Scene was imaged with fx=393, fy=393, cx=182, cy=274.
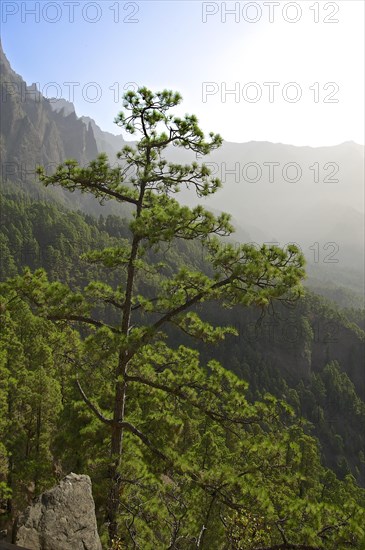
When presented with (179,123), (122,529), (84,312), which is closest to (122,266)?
(84,312)

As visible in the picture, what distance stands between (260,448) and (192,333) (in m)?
2.82

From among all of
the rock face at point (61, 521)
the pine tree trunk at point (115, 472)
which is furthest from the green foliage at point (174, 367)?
the rock face at point (61, 521)

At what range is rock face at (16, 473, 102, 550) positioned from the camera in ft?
20.9

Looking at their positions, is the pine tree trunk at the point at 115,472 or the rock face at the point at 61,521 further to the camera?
the pine tree trunk at the point at 115,472

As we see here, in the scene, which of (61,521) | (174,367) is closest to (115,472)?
(61,521)

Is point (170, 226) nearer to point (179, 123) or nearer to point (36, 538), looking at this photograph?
point (179, 123)

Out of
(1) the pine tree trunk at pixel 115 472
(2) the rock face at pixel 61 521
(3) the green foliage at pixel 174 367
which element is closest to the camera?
(2) the rock face at pixel 61 521

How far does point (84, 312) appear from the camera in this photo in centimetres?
953

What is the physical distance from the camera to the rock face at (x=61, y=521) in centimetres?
638

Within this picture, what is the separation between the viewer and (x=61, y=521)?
270 inches

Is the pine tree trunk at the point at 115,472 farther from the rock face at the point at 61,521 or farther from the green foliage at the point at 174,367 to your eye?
the rock face at the point at 61,521

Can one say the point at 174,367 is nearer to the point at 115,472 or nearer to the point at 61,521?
the point at 115,472

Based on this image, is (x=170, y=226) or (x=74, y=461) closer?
(x=170, y=226)

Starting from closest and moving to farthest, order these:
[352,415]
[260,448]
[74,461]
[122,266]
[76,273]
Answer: [260,448] < [122,266] < [74,461] < [352,415] < [76,273]
